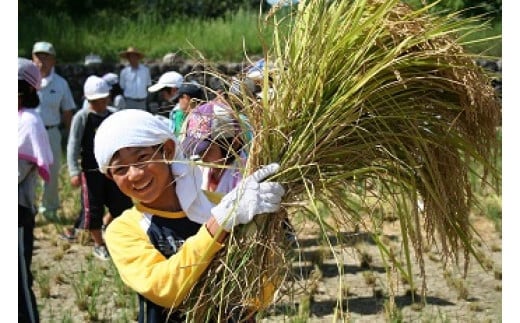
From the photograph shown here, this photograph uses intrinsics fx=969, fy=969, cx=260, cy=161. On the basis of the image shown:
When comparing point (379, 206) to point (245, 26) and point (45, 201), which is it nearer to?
point (45, 201)

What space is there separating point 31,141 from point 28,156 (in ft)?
0.22

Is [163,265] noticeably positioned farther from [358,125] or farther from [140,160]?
[358,125]

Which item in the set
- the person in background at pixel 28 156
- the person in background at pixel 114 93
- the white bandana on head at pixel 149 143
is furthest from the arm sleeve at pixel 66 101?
the white bandana on head at pixel 149 143

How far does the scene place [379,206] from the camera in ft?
9.48

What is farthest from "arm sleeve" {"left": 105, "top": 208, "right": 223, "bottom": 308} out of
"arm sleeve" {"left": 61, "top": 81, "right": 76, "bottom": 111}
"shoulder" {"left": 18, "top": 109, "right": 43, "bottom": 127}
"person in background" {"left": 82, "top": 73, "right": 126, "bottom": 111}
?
"arm sleeve" {"left": 61, "top": 81, "right": 76, "bottom": 111}

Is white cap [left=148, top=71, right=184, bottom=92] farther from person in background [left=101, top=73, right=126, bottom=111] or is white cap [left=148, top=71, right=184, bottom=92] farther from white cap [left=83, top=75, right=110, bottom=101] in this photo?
person in background [left=101, top=73, right=126, bottom=111]

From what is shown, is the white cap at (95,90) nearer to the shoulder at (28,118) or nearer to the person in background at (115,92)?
the person in background at (115,92)

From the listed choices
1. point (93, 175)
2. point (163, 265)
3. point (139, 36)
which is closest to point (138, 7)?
point (139, 36)

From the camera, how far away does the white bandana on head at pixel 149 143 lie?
275cm

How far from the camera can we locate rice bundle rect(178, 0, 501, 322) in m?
2.65

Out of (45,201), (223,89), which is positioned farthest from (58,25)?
(223,89)

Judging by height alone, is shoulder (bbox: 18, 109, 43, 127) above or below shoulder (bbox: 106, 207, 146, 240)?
above

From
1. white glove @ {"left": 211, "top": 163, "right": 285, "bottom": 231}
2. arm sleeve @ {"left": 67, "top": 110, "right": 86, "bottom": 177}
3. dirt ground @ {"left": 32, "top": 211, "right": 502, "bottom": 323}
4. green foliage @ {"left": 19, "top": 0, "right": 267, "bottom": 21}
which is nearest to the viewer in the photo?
white glove @ {"left": 211, "top": 163, "right": 285, "bottom": 231}

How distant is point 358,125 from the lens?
2705 mm
